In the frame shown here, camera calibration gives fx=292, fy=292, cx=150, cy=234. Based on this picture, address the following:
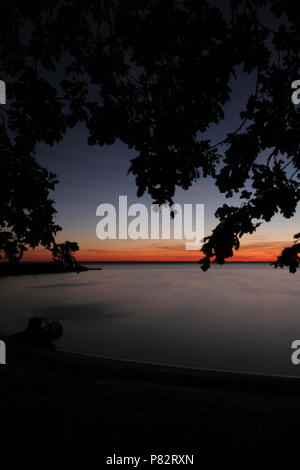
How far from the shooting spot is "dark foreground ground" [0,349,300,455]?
4.71m

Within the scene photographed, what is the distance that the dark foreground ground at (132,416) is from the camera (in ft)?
15.5

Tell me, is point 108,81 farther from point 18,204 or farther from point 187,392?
point 187,392

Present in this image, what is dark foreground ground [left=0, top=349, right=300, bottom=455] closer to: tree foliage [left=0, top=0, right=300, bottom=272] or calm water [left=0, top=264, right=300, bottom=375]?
tree foliage [left=0, top=0, right=300, bottom=272]

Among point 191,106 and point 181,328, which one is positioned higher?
point 191,106

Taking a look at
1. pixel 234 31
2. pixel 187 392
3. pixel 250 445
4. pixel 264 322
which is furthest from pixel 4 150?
pixel 264 322

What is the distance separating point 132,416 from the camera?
5.84 meters

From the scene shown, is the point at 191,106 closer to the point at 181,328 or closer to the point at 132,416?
the point at 132,416

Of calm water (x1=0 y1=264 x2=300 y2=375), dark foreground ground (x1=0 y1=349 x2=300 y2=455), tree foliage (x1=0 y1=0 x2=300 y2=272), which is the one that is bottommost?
calm water (x1=0 y1=264 x2=300 y2=375)

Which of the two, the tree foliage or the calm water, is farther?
the calm water

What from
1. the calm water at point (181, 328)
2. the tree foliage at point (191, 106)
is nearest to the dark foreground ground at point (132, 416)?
the tree foliage at point (191, 106)

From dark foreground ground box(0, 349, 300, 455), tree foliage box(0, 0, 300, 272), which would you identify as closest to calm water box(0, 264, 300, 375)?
dark foreground ground box(0, 349, 300, 455)

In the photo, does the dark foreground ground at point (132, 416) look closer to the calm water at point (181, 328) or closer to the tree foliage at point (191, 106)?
the tree foliage at point (191, 106)

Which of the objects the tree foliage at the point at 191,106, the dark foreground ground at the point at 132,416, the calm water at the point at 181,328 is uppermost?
the tree foliage at the point at 191,106

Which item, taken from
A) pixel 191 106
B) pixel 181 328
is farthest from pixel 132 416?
pixel 181 328
